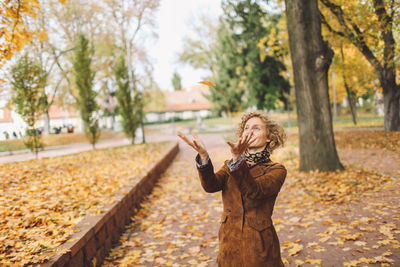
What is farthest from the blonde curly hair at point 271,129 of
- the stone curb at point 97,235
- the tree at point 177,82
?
the tree at point 177,82

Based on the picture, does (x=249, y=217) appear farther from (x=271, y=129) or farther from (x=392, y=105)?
(x=392, y=105)

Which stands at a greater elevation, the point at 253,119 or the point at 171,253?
the point at 253,119

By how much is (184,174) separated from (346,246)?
7.10 metres

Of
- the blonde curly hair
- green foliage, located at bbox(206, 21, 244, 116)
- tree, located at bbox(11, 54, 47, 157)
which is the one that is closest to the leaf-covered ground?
the blonde curly hair

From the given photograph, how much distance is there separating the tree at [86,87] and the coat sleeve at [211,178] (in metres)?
15.5

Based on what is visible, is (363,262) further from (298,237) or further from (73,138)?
(73,138)

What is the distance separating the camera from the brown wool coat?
75.0 inches

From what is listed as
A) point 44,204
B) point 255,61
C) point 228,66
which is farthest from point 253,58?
point 44,204

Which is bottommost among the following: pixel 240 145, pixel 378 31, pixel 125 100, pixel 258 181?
pixel 258 181

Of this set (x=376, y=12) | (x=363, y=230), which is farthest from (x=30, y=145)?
(x=376, y=12)

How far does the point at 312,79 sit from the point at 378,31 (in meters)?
6.05

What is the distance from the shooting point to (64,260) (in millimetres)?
2709

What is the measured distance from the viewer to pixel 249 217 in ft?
6.44

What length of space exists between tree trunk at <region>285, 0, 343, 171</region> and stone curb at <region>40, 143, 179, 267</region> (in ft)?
15.2
